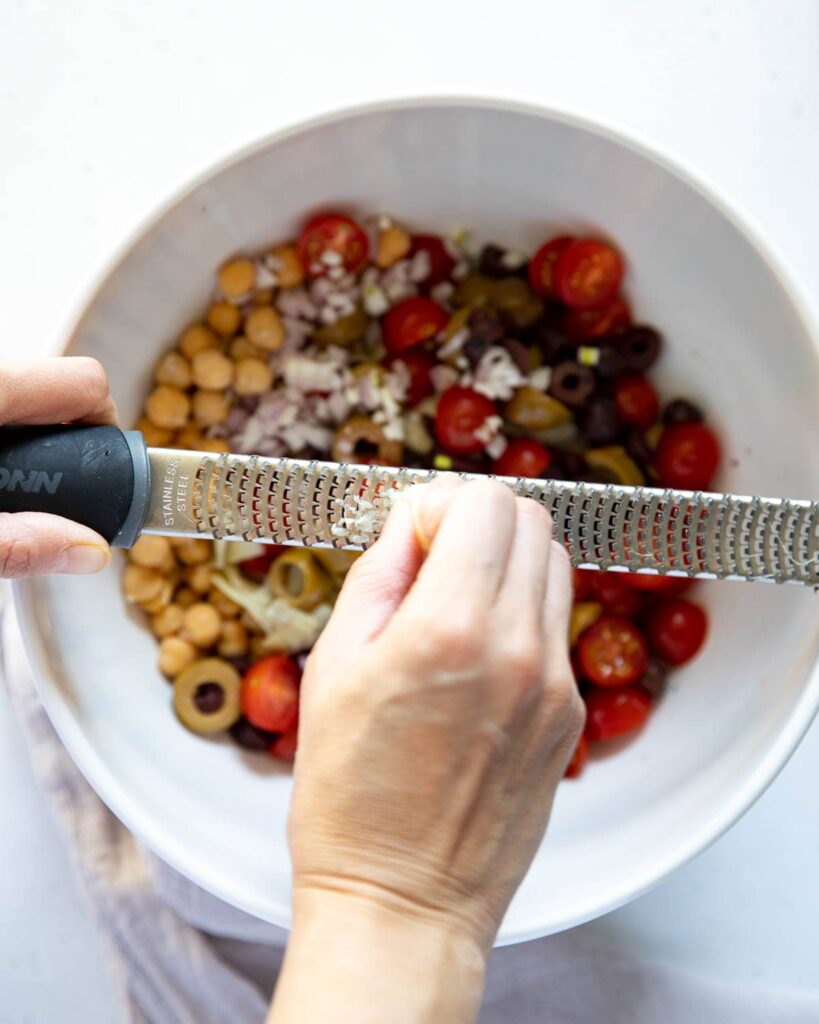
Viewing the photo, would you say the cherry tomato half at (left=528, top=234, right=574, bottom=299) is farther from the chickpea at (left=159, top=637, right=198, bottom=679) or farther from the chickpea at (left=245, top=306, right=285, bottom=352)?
the chickpea at (left=159, top=637, right=198, bottom=679)

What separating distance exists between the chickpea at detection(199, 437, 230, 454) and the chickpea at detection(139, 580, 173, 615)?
154mm

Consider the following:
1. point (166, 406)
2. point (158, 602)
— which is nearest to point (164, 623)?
point (158, 602)

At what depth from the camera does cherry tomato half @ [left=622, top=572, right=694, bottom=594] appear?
1.11m

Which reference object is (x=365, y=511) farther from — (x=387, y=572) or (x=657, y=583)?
(x=657, y=583)

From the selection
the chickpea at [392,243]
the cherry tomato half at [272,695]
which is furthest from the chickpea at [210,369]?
the cherry tomato half at [272,695]

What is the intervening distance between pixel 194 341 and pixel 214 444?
115 millimetres

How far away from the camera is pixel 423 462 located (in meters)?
1.18

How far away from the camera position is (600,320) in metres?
1.13

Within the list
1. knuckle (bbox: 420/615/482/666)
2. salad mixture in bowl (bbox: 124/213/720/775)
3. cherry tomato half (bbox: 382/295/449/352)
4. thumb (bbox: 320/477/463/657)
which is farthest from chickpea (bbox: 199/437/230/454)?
knuckle (bbox: 420/615/482/666)

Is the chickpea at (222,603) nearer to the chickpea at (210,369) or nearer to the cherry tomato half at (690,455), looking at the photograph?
the chickpea at (210,369)

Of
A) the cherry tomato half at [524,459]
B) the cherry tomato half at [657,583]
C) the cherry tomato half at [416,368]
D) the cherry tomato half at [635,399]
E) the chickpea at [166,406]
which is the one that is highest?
the cherry tomato half at [635,399]

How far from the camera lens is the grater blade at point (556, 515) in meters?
0.83

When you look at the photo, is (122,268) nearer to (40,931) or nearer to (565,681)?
(565,681)

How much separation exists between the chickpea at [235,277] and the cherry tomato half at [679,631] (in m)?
0.58
